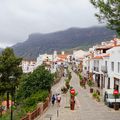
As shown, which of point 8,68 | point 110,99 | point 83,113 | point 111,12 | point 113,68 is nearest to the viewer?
point 111,12

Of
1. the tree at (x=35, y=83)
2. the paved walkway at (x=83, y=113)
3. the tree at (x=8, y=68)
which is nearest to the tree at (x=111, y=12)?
the paved walkway at (x=83, y=113)

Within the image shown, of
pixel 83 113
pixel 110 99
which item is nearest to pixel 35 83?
pixel 110 99

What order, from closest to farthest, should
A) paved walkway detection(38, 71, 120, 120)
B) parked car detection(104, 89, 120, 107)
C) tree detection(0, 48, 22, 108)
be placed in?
paved walkway detection(38, 71, 120, 120)
parked car detection(104, 89, 120, 107)
tree detection(0, 48, 22, 108)

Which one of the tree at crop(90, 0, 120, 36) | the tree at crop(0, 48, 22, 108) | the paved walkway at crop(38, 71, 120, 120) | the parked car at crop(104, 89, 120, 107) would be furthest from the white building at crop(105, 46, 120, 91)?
the tree at crop(90, 0, 120, 36)

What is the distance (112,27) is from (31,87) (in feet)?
79.4

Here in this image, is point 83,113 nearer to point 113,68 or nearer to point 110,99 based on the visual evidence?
point 110,99

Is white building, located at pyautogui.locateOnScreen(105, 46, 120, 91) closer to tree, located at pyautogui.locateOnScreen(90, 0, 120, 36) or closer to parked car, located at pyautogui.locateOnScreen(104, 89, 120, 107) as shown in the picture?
parked car, located at pyautogui.locateOnScreen(104, 89, 120, 107)

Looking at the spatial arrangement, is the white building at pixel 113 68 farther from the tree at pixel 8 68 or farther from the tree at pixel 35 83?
the tree at pixel 8 68

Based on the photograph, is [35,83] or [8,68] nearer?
[35,83]

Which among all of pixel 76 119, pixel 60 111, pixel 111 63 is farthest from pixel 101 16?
pixel 111 63

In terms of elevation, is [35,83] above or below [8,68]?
below

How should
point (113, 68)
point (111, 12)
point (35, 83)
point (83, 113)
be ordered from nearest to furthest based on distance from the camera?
1. point (111, 12)
2. point (83, 113)
3. point (35, 83)
4. point (113, 68)

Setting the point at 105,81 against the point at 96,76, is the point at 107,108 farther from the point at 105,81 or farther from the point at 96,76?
the point at 96,76

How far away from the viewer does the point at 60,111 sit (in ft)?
132
